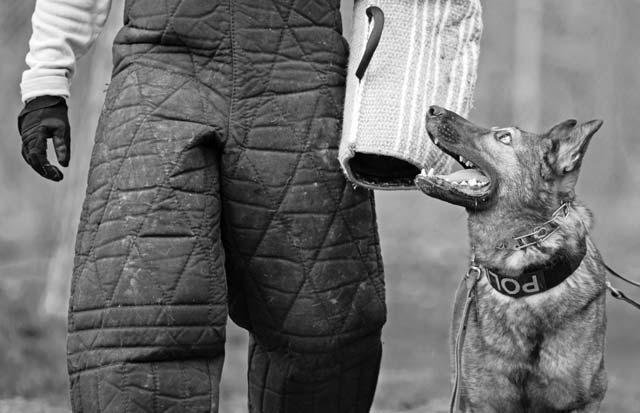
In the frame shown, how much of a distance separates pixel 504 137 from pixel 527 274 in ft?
1.72

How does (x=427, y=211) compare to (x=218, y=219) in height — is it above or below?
below

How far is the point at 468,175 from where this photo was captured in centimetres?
385

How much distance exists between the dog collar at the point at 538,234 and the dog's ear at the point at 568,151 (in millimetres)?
86

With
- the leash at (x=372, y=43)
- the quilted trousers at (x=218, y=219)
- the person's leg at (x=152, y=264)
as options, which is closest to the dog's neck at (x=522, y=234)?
the quilted trousers at (x=218, y=219)

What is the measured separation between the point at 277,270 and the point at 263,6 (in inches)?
31.2

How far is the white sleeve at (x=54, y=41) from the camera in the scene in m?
3.33

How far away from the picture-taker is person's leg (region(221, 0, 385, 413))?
130 inches

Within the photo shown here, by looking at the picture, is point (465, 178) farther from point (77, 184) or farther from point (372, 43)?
point (77, 184)

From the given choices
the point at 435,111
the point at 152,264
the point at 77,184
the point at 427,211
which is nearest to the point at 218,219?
the point at 152,264

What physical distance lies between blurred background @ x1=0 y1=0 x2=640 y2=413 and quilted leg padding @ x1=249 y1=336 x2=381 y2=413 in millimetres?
2477

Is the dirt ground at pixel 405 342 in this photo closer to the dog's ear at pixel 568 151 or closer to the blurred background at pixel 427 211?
the blurred background at pixel 427 211

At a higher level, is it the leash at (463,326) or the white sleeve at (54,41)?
the white sleeve at (54,41)

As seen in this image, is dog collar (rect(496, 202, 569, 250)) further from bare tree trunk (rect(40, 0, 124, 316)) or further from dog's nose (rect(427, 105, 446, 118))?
bare tree trunk (rect(40, 0, 124, 316))

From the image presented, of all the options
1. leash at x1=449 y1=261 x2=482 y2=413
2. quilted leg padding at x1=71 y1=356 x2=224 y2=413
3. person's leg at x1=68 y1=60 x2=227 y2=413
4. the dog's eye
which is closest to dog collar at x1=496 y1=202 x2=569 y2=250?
leash at x1=449 y1=261 x2=482 y2=413
